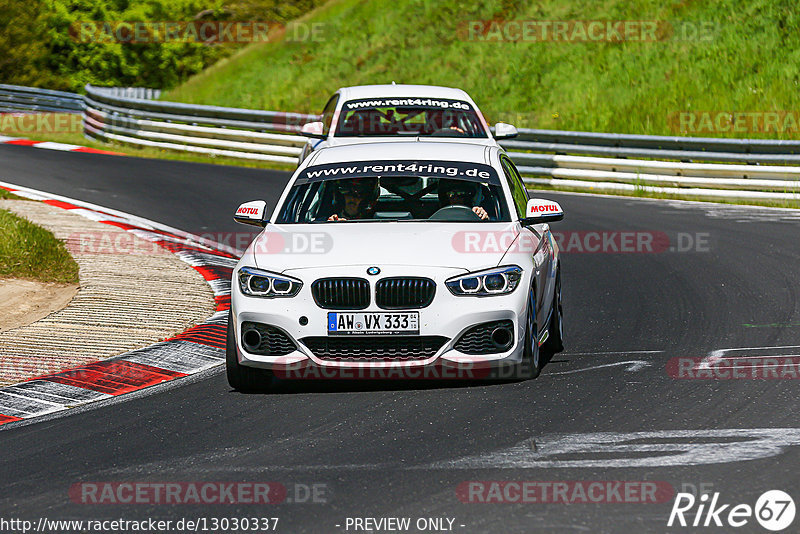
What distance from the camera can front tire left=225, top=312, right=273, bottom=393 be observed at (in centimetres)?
805

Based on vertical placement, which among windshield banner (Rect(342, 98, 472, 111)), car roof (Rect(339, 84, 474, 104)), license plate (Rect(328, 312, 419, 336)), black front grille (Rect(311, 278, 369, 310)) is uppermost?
car roof (Rect(339, 84, 474, 104))

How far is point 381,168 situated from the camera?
920cm

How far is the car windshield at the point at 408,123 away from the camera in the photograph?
49.6 ft

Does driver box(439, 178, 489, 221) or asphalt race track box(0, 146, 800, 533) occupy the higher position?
driver box(439, 178, 489, 221)

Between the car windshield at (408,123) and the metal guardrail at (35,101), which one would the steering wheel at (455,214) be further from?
the metal guardrail at (35,101)

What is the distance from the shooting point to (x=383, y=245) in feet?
26.4

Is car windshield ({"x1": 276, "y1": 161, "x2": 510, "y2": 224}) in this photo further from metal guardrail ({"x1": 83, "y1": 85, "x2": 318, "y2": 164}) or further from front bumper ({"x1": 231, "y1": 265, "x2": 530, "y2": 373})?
metal guardrail ({"x1": 83, "y1": 85, "x2": 318, "y2": 164})

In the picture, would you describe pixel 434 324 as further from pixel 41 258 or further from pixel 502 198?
pixel 41 258

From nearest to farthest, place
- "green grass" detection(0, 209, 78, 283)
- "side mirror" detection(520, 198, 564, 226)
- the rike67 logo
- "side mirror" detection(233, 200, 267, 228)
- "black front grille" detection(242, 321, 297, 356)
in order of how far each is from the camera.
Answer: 1. the rike67 logo
2. "black front grille" detection(242, 321, 297, 356)
3. "side mirror" detection(520, 198, 564, 226)
4. "side mirror" detection(233, 200, 267, 228)
5. "green grass" detection(0, 209, 78, 283)

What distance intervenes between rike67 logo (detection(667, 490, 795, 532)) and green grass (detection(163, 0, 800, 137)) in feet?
64.5

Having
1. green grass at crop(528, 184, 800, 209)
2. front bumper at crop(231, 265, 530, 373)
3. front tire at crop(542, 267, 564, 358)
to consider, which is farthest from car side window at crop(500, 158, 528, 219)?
green grass at crop(528, 184, 800, 209)

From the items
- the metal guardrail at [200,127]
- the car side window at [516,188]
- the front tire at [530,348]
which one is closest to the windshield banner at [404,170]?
the car side window at [516,188]

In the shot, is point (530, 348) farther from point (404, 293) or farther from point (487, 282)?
point (404, 293)

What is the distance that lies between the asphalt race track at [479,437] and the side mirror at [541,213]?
1.01 meters
